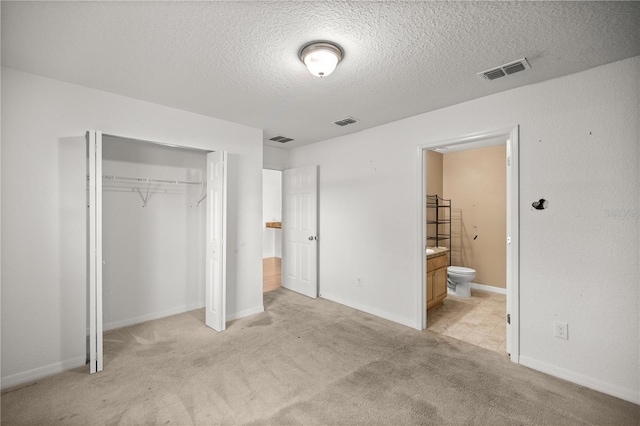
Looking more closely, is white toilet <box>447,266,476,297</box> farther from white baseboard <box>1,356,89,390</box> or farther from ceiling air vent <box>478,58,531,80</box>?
white baseboard <box>1,356,89,390</box>

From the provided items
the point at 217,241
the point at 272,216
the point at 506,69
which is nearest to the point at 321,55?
the point at 506,69

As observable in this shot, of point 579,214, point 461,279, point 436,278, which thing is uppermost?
point 579,214

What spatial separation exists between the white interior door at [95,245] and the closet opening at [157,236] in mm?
412

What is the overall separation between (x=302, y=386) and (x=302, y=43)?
2518 millimetres

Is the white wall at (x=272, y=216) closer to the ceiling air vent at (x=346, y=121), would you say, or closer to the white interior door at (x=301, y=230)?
the white interior door at (x=301, y=230)

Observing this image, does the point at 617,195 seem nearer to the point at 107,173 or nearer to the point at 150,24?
the point at 150,24

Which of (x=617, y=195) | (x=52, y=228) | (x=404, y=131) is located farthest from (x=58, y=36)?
(x=617, y=195)

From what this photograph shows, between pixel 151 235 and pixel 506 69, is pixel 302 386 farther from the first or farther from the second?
pixel 506 69

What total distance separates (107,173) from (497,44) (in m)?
3.88

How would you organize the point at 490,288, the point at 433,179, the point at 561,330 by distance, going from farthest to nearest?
the point at 433,179 → the point at 490,288 → the point at 561,330

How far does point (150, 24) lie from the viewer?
5.76ft

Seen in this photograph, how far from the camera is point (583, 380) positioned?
2.27 metres

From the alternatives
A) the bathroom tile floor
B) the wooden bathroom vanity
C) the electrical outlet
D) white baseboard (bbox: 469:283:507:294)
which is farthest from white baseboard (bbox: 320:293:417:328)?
white baseboard (bbox: 469:283:507:294)

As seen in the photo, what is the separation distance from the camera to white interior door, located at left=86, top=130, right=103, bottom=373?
95.0 inches
